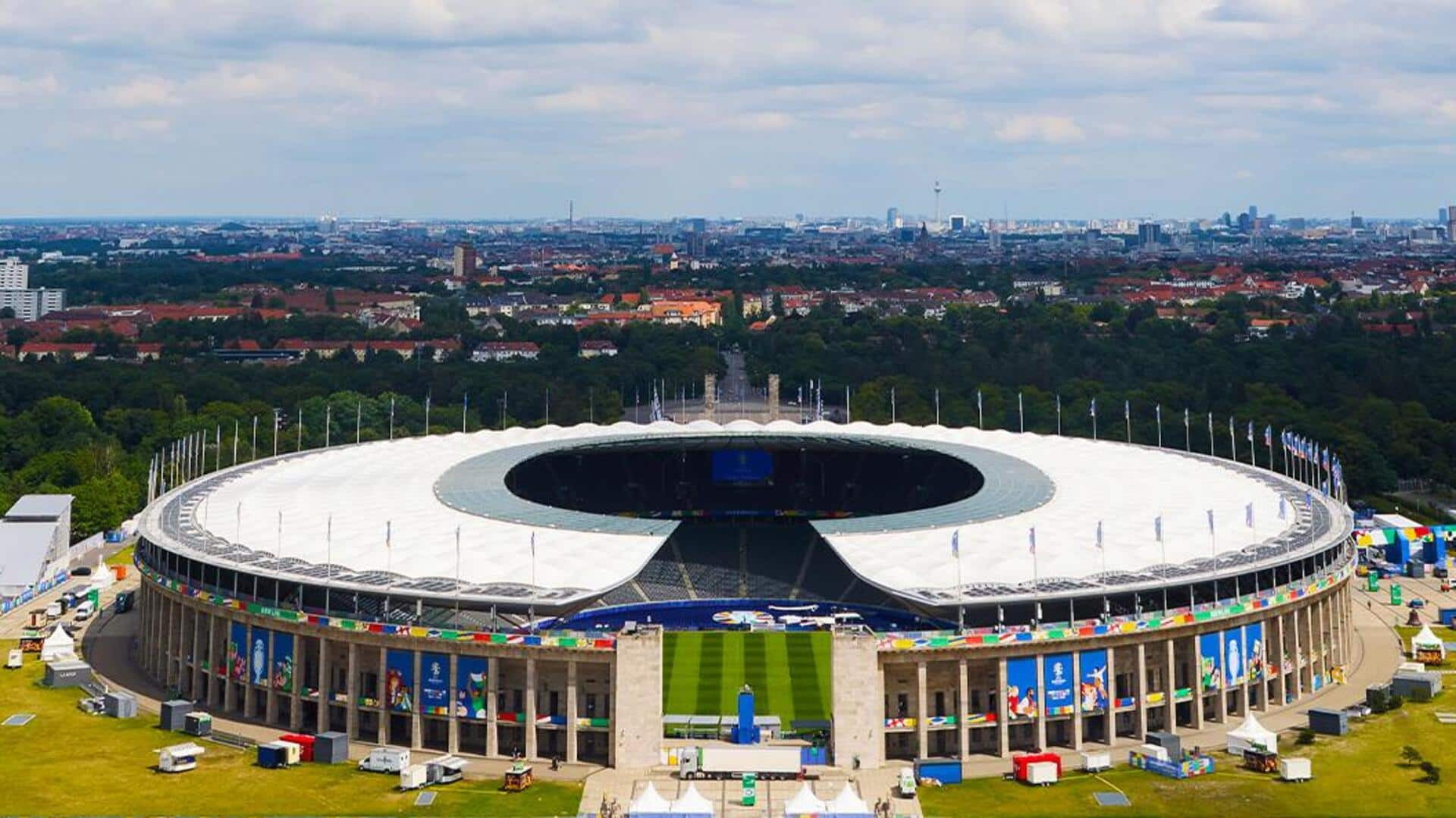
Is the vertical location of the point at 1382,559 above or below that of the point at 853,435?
below

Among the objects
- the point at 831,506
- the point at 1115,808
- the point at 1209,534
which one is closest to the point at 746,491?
the point at 831,506

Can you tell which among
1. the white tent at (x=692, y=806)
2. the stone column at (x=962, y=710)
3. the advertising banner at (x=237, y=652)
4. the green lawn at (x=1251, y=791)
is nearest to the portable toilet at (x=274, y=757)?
the advertising banner at (x=237, y=652)

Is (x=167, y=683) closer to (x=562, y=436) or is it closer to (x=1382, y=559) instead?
(x=562, y=436)

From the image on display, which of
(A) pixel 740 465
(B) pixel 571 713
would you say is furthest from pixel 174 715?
(A) pixel 740 465

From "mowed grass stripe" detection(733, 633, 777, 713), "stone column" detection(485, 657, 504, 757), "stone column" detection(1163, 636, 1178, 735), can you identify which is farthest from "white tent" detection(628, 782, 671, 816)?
"stone column" detection(1163, 636, 1178, 735)

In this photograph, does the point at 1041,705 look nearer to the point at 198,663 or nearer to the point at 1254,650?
the point at 1254,650

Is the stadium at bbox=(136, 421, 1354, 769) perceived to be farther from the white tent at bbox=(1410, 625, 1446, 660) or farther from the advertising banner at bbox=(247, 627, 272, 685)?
the white tent at bbox=(1410, 625, 1446, 660)

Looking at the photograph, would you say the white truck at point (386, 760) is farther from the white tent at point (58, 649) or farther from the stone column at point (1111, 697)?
Answer: the stone column at point (1111, 697)
